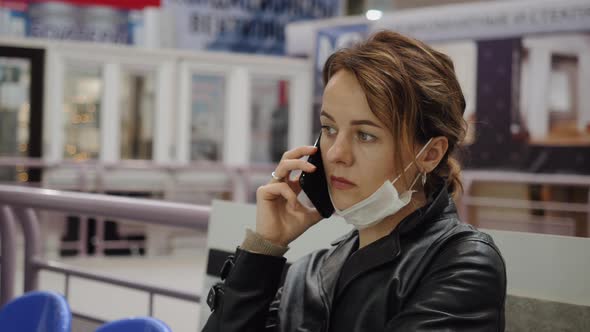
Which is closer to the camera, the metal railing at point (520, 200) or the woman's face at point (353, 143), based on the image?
the woman's face at point (353, 143)

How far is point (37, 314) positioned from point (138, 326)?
0.40 metres

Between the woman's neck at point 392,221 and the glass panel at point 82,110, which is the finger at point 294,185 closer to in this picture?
the woman's neck at point 392,221

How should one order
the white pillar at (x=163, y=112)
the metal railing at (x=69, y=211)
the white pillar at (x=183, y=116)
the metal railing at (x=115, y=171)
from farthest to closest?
the white pillar at (x=183, y=116) → the white pillar at (x=163, y=112) → the metal railing at (x=115, y=171) → the metal railing at (x=69, y=211)

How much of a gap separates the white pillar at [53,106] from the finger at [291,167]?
731 centimetres

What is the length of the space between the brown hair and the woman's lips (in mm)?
95

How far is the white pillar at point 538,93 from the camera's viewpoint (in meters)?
7.41

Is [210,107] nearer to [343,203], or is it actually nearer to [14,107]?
[14,107]

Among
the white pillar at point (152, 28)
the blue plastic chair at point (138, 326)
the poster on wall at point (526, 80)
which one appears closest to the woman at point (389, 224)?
the blue plastic chair at point (138, 326)

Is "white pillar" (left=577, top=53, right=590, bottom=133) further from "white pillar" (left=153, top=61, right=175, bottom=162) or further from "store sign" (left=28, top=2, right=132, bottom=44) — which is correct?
"store sign" (left=28, top=2, right=132, bottom=44)

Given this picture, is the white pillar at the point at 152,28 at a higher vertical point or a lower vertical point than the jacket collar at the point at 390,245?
higher

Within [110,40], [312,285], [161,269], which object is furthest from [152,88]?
[312,285]

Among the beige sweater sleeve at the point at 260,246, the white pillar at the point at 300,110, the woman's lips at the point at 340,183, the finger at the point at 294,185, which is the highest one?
the white pillar at the point at 300,110

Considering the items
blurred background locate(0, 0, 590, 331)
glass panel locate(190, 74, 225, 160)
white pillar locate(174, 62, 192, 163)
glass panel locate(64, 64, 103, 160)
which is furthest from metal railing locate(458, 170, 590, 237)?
glass panel locate(64, 64, 103, 160)

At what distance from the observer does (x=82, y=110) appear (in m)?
8.40
